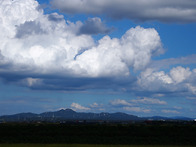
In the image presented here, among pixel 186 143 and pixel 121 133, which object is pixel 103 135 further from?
pixel 186 143

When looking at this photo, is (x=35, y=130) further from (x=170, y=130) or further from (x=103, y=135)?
(x=170, y=130)

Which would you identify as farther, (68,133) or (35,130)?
(35,130)

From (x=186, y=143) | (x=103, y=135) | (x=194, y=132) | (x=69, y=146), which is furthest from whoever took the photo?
(x=194, y=132)

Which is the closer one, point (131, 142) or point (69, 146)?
point (69, 146)

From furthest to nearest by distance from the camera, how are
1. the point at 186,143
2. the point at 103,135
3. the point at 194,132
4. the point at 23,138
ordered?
1. the point at 194,132
2. the point at 103,135
3. the point at 23,138
4. the point at 186,143

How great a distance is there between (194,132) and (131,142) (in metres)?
33.9

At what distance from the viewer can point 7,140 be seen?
87.2 meters

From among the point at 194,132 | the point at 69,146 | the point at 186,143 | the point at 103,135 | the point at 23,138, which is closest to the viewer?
the point at 69,146

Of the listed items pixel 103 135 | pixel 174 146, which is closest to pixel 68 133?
pixel 103 135

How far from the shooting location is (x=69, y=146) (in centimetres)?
7275

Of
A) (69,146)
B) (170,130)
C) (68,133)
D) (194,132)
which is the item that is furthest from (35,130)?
(194,132)

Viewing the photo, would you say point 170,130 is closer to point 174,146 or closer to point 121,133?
point 121,133

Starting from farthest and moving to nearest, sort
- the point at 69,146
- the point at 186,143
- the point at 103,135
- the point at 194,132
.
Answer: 1. the point at 194,132
2. the point at 103,135
3. the point at 186,143
4. the point at 69,146

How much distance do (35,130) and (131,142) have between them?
40.4 m
